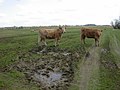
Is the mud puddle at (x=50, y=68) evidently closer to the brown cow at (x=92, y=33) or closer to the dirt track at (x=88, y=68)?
the dirt track at (x=88, y=68)

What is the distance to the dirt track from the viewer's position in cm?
1426

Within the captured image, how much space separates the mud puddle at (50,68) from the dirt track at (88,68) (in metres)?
0.63

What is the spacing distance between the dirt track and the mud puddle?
629 millimetres

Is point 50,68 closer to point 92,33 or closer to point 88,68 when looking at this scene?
point 88,68

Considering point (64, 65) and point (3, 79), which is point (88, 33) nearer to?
point (64, 65)

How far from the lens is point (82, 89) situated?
43.3 ft

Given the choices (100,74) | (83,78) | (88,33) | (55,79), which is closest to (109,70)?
(100,74)

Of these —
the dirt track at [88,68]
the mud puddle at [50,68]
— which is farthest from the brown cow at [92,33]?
the mud puddle at [50,68]

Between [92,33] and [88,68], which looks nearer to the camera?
[88,68]

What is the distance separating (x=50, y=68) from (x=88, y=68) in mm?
2386

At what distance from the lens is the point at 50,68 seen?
1775cm

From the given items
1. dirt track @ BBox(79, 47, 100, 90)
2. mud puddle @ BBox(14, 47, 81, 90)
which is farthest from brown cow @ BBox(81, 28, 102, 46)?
mud puddle @ BBox(14, 47, 81, 90)

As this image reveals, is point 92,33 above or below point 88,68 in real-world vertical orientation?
above

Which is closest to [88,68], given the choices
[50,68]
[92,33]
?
[50,68]
